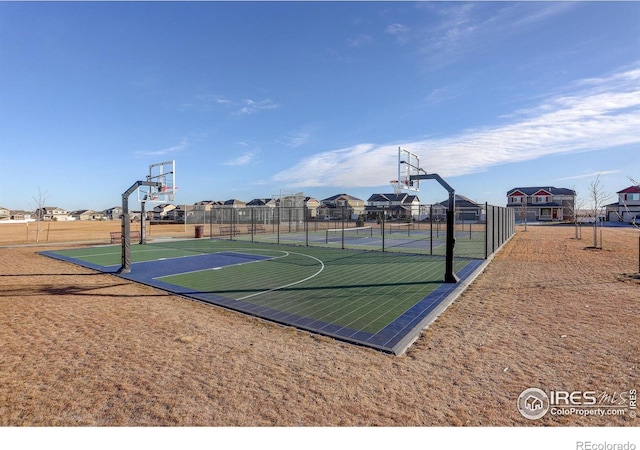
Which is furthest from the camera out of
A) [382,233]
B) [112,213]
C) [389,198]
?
[112,213]

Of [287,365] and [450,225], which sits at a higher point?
[450,225]

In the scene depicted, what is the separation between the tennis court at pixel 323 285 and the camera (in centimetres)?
610

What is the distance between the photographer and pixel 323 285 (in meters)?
9.29

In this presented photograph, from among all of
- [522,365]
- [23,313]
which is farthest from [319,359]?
[23,313]

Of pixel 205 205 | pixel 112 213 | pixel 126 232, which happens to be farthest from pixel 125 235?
pixel 112 213

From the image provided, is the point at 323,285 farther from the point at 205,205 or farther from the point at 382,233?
the point at 205,205

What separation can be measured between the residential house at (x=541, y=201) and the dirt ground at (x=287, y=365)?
207ft

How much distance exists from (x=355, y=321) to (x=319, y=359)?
1.76 meters

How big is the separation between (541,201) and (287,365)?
73.7m

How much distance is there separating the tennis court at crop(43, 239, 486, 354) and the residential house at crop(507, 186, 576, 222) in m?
58.1

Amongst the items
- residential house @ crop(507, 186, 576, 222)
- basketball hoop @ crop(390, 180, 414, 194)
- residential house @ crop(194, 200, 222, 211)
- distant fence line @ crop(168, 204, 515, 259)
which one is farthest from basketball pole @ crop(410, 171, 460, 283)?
residential house @ crop(507, 186, 576, 222)

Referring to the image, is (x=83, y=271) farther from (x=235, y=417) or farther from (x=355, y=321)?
(x=235, y=417)

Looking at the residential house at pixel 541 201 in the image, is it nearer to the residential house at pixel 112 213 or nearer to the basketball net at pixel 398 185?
the basketball net at pixel 398 185

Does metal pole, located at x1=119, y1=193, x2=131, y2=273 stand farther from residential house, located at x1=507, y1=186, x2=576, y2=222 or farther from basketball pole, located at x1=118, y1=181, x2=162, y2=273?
residential house, located at x1=507, y1=186, x2=576, y2=222
